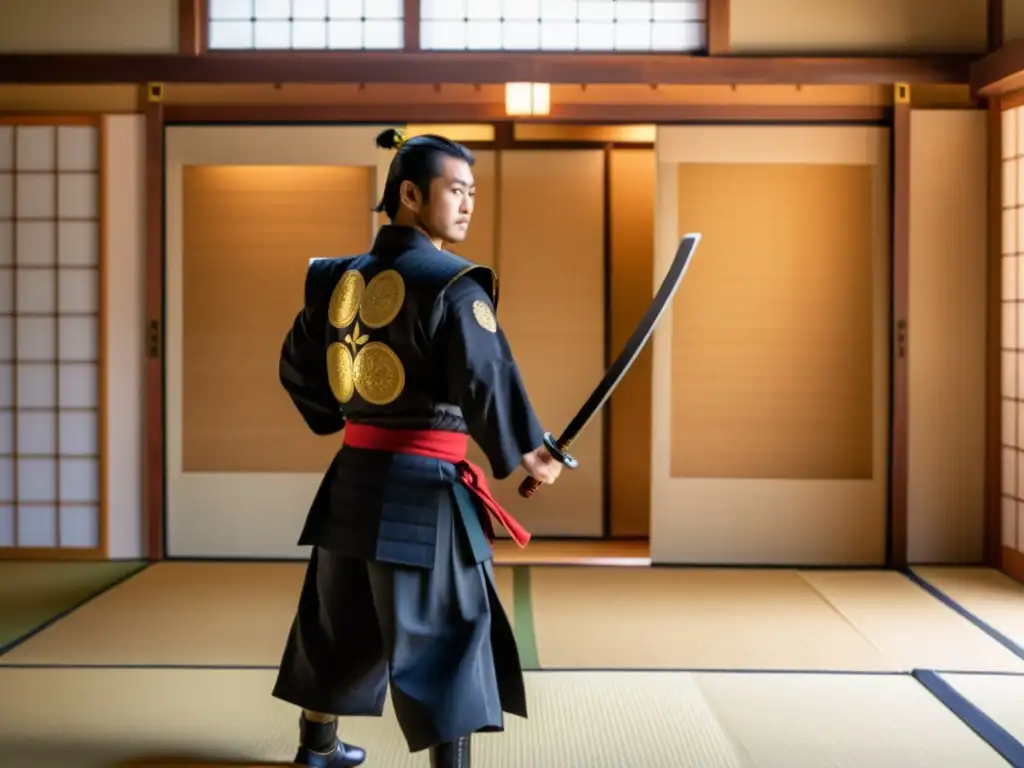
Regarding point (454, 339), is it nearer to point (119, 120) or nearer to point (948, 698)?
point (948, 698)

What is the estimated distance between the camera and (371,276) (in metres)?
2.50

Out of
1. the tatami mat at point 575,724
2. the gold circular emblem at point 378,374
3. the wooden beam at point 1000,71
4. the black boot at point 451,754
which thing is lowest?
the tatami mat at point 575,724

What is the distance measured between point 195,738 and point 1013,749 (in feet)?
6.55

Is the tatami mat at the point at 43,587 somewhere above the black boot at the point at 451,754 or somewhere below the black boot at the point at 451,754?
below

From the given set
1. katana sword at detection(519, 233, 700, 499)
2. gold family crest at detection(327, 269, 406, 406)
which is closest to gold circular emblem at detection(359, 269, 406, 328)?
gold family crest at detection(327, 269, 406, 406)

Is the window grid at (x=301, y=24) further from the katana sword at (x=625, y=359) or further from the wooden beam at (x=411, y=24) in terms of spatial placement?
the katana sword at (x=625, y=359)

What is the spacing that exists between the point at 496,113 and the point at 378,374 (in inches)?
115

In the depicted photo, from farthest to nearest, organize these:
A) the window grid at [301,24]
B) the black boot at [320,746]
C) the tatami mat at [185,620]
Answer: the window grid at [301,24], the tatami mat at [185,620], the black boot at [320,746]

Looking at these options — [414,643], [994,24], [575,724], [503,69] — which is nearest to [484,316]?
[414,643]

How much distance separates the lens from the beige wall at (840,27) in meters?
5.06

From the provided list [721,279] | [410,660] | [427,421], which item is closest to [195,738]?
[410,660]

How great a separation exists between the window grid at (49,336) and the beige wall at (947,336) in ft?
11.7

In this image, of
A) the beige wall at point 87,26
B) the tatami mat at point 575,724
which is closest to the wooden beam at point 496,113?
the beige wall at point 87,26

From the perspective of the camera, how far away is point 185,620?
4.13 m
